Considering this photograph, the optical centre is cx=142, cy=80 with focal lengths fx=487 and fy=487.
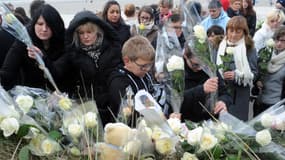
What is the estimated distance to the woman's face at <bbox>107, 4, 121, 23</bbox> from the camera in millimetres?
5492

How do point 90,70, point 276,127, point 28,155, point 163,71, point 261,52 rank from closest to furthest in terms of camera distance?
point 28,155 → point 276,127 → point 163,71 → point 90,70 → point 261,52

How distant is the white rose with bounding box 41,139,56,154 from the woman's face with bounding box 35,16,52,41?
163 centimetres

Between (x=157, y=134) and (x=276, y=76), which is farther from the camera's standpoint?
(x=276, y=76)

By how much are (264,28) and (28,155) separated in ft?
13.9

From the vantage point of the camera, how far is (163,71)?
8.25 ft

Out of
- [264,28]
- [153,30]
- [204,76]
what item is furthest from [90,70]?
[264,28]

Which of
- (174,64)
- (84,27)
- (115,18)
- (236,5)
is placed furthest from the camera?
(236,5)

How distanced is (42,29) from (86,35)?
0.30 meters

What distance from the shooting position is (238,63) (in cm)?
414

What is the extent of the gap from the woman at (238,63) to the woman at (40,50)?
1.44 meters

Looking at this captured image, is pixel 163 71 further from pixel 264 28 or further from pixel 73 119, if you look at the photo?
pixel 264 28

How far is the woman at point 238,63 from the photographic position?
4.09 meters

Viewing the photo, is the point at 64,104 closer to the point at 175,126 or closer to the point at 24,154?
the point at 24,154

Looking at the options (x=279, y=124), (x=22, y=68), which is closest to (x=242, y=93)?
(x=22, y=68)
